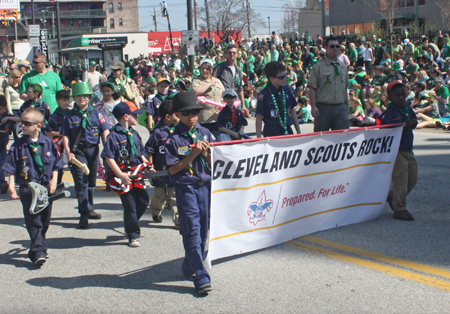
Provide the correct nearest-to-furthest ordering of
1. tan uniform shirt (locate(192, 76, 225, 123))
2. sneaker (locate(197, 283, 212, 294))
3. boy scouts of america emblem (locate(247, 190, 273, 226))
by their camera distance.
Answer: sneaker (locate(197, 283, 212, 294)) → boy scouts of america emblem (locate(247, 190, 273, 226)) → tan uniform shirt (locate(192, 76, 225, 123))

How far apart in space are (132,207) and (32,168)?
1.15 m

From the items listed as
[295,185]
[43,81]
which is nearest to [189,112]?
[295,185]

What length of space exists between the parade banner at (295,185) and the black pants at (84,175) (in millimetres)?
2759

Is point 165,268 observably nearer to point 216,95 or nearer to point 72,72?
point 216,95

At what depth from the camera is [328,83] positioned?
7973mm

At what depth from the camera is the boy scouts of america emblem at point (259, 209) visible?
4.98m

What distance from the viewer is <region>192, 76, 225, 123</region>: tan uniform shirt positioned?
783 cm

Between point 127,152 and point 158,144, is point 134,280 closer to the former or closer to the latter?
point 127,152

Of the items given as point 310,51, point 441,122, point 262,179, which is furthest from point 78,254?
point 310,51

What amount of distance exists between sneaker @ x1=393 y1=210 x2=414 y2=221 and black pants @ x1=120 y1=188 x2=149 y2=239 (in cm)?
304

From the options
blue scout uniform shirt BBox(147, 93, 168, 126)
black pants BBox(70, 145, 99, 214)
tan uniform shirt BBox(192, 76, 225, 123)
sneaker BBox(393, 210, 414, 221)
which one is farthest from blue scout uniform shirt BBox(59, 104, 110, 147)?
sneaker BBox(393, 210, 414, 221)

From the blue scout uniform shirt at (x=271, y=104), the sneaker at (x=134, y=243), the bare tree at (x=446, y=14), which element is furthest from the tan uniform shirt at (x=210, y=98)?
the bare tree at (x=446, y=14)

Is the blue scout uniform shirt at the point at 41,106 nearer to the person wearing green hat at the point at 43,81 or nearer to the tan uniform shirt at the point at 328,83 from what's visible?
the person wearing green hat at the point at 43,81

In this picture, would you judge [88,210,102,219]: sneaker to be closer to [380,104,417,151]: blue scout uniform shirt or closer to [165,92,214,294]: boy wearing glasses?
[165,92,214,294]: boy wearing glasses
